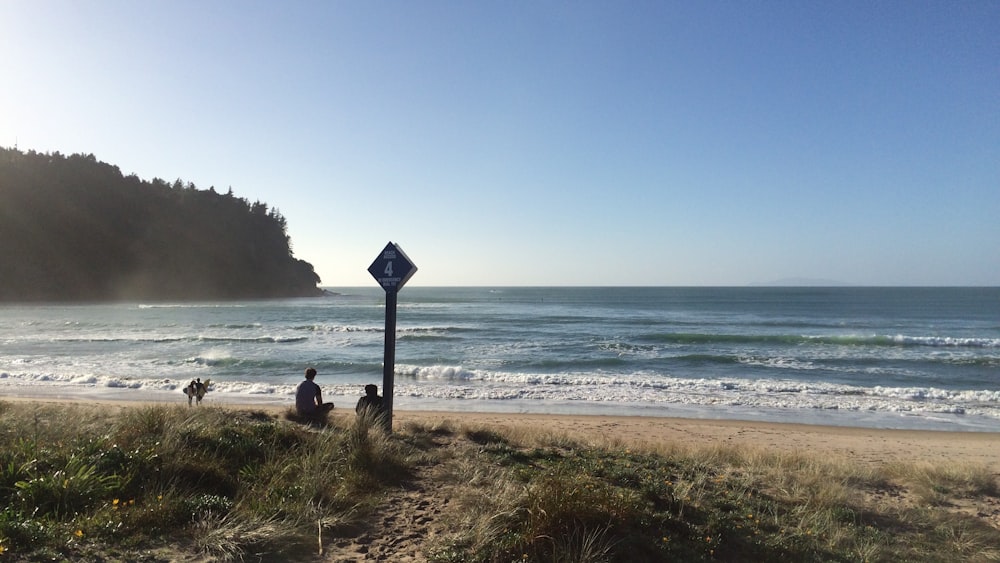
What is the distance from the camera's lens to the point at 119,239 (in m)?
81.6

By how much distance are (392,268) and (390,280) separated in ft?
0.60

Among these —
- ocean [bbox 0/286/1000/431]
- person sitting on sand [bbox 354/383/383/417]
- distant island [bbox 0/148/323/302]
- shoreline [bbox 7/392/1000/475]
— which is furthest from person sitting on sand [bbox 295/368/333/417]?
distant island [bbox 0/148/323/302]

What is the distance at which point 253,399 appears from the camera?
15.0m

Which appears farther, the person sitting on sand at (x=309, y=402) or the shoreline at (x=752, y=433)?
the shoreline at (x=752, y=433)

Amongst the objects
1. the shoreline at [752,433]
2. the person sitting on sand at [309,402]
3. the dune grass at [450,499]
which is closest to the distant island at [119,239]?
the shoreline at [752,433]

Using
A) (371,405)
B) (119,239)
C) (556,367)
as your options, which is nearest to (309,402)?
(371,405)

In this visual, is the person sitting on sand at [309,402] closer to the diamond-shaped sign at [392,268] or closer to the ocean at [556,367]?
the diamond-shaped sign at [392,268]

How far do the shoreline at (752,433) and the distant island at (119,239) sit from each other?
248ft

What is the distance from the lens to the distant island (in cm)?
7112

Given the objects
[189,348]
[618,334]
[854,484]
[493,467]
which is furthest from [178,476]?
[618,334]

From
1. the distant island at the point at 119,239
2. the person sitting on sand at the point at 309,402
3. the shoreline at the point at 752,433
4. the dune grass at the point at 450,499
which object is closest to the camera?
the dune grass at the point at 450,499

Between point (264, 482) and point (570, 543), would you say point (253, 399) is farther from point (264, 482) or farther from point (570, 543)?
point (570, 543)

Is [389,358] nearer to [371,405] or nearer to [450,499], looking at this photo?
[371,405]

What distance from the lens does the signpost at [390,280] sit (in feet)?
22.6
